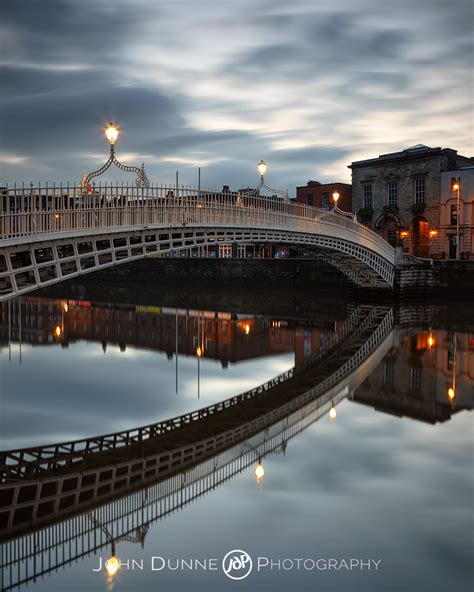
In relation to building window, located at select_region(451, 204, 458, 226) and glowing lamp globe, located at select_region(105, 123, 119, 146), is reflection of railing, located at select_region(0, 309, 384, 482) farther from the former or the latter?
building window, located at select_region(451, 204, 458, 226)

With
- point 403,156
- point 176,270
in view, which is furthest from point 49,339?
point 403,156

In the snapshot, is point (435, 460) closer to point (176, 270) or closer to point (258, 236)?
point (258, 236)

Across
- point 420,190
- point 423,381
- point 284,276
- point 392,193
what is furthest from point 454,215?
point 423,381

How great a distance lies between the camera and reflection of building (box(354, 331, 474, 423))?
9.40 meters

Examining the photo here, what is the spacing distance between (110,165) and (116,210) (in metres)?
0.82

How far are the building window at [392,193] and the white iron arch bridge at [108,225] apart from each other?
19.5 meters

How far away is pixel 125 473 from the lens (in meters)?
6.41

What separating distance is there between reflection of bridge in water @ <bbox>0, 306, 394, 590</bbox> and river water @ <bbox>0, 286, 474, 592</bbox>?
3 centimetres

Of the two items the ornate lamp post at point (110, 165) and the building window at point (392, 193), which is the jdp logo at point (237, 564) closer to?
the ornate lamp post at point (110, 165)

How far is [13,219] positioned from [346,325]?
12.4 meters

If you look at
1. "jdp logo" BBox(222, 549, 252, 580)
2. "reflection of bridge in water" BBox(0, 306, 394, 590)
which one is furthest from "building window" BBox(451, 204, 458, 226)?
"jdp logo" BBox(222, 549, 252, 580)

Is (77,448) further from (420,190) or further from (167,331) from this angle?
(420,190)

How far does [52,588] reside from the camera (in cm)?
433

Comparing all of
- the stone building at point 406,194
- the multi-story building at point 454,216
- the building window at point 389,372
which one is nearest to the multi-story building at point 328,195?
the stone building at point 406,194
